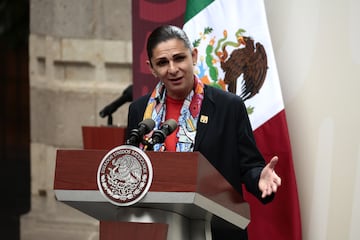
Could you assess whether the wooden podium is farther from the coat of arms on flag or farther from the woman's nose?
the coat of arms on flag

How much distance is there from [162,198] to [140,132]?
338mm

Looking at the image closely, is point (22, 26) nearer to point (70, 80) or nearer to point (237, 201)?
point (70, 80)

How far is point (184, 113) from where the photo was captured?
13.6 ft

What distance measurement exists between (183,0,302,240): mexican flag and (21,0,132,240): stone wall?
2.31 meters

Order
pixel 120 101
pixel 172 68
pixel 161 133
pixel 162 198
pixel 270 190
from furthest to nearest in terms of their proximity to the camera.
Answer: pixel 120 101 < pixel 172 68 < pixel 270 190 < pixel 161 133 < pixel 162 198

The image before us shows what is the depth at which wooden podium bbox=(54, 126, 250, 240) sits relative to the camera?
3.51 m

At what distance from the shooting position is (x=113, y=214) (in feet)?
12.4

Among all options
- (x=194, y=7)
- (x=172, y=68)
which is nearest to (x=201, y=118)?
(x=172, y=68)

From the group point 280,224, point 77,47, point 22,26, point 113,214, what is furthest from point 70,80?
point 22,26

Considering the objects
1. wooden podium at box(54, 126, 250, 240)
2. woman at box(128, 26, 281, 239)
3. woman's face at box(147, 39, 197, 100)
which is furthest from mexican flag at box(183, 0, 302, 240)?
wooden podium at box(54, 126, 250, 240)

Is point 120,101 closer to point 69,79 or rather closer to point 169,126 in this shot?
point 69,79

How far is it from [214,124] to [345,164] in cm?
130

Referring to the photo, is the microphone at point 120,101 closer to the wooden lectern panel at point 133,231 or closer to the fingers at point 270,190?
the fingers at point 270,190

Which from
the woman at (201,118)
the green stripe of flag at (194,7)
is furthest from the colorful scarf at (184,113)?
the green stripe of flag at (194,7)
